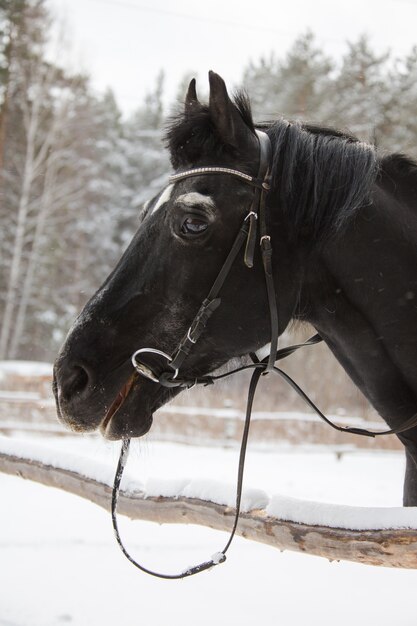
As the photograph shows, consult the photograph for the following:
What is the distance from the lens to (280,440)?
44.2ft

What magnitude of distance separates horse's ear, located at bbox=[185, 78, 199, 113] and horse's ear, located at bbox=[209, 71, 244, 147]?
12cm

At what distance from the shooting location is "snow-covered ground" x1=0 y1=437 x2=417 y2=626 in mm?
3459

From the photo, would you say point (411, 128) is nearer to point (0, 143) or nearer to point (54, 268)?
point (0, 143)

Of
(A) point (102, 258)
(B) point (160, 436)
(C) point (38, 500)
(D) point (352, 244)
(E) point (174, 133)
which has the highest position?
(E) point (174, 133)

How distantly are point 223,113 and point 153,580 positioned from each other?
3.31m

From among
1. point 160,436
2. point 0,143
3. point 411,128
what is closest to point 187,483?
point 160,436

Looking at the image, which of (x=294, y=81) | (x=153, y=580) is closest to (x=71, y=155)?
(x=294, y=81)

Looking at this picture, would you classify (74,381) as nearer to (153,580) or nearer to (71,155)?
(153,580)

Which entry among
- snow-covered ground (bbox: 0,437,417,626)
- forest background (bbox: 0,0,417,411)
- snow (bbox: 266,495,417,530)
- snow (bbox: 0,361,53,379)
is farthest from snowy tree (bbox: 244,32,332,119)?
snow (bbox: 266,495,417,530)

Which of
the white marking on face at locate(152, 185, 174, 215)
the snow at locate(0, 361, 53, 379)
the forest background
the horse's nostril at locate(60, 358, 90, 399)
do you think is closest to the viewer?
the horse's nostril at locate(60, 358, 90, 399)

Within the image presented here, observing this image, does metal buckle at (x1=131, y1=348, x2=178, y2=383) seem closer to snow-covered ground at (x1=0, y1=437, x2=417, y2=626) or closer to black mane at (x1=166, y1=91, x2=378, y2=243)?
snow-covered ground at (x1=0, y1=437, x2=417, y2=626)

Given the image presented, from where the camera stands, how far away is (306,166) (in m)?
2.07

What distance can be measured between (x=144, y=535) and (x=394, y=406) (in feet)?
13.2

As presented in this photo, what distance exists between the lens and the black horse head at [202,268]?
1.96 metres
